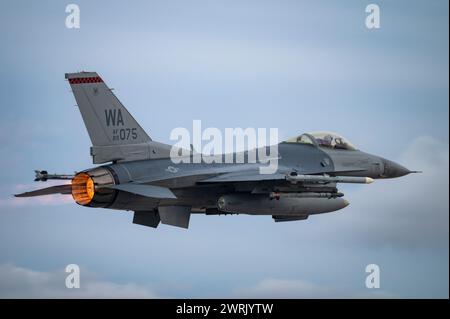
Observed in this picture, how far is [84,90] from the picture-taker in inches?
1687

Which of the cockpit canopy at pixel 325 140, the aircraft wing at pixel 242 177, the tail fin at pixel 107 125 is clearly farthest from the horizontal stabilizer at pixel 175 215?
the cockpit canopy at pixel 325 140

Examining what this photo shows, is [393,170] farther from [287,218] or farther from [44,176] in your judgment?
[44,176]

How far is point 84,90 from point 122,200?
117 inches

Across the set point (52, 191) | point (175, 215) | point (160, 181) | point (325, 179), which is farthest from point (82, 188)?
point (325, 179)

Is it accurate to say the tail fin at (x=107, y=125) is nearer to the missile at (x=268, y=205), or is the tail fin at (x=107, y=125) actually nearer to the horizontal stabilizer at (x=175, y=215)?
the horizontal stabilizer at (x=175, y=215)

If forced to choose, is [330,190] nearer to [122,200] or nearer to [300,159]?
[300,159]

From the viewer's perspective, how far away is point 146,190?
4131 cm

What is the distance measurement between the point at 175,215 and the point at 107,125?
2.75 meters

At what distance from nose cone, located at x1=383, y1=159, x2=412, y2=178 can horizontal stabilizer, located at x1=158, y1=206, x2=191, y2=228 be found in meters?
6.33

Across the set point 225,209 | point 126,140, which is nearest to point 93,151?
point 126,140

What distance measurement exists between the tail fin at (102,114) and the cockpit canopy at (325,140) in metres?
4.76
